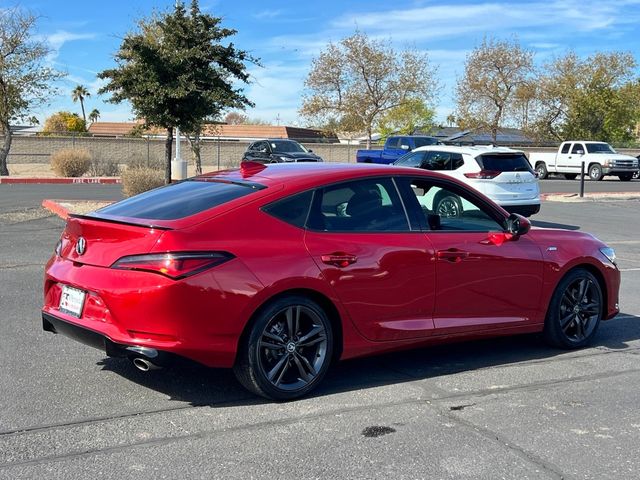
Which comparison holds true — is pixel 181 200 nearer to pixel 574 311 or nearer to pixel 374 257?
pixel 374 257

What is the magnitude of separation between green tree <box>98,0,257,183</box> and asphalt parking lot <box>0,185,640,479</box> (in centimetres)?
994

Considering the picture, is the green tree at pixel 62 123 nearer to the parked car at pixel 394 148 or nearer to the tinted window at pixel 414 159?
the parked car at pixel 394 148

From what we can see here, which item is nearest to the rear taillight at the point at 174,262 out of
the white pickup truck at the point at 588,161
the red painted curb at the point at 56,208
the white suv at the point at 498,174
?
the red painted curb at the point at 56,208

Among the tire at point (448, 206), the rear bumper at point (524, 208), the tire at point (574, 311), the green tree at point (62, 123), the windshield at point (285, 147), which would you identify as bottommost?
the tire at point (574, 311)

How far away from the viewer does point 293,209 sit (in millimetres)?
5168

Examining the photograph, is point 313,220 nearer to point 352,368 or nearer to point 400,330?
point 400,330

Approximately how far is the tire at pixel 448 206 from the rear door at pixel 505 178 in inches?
373

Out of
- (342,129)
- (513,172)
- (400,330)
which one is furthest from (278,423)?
(342,129)

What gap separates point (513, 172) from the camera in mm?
15805

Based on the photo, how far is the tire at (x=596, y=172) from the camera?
120 feet

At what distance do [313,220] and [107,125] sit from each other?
7393 cm

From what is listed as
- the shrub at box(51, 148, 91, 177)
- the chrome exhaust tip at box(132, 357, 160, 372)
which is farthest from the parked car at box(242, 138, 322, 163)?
the chrome exhaust tip at box(132, 357, 160, 372)

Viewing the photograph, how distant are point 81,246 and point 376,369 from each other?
2473 mm

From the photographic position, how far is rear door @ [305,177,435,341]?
516 centimetres
